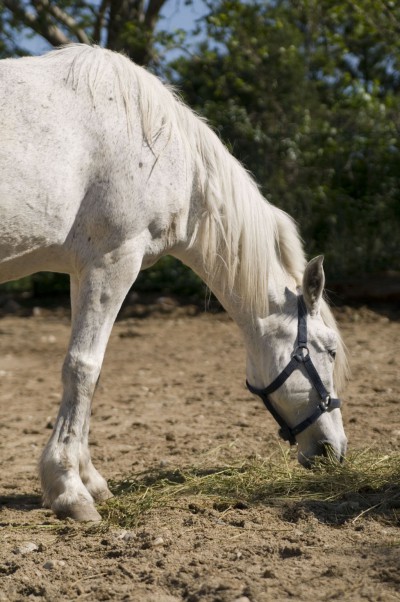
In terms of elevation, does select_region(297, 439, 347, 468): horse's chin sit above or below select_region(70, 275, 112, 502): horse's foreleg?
above

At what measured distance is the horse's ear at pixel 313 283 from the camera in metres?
4.22

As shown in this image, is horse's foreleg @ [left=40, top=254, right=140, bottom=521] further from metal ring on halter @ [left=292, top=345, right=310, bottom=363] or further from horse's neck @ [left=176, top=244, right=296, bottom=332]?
metal ring on halter @ [left=292, top=345, right=310, bottom=363]

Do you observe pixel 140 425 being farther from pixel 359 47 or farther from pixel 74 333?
pixel 359 47

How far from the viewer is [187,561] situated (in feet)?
10.0

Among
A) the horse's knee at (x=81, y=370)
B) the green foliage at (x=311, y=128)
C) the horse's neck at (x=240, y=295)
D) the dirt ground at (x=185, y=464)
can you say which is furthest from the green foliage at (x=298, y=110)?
the horse's knee at (x=81, y=370)

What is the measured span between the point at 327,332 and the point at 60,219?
4.88 feet

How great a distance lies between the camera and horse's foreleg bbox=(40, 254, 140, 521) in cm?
390

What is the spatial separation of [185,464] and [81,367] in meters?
1.08

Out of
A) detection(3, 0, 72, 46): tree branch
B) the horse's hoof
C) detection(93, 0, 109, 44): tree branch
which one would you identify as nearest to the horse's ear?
the horse's hoof

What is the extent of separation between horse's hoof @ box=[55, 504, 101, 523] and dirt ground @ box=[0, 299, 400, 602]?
62 millimetres

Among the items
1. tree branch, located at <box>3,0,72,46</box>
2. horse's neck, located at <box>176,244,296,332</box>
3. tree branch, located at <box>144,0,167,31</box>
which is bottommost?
horse's neck, located at <box>176,244,296,332</box>

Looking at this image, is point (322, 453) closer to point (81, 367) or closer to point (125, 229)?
point (81, 367)

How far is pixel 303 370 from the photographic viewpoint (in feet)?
14.0

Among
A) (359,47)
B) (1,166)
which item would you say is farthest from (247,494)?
(359,47)
